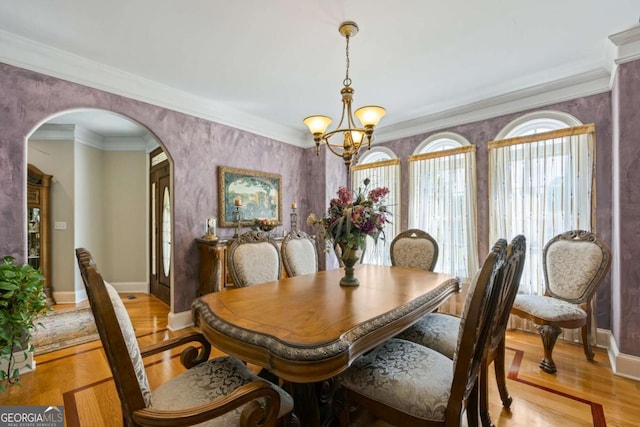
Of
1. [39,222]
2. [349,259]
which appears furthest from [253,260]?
[39,222]

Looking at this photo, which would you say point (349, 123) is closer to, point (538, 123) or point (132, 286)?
point (538, 123)

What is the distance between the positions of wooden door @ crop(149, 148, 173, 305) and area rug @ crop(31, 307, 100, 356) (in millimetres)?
973

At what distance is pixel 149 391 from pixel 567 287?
132 inches

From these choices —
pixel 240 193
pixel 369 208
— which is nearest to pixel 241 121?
pixel 240 193

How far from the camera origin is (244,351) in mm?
1191

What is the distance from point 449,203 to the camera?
3695 mm

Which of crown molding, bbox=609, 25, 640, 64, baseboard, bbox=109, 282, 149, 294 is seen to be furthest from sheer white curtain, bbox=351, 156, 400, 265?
baseboard, bbox=109, 282, 149, 294

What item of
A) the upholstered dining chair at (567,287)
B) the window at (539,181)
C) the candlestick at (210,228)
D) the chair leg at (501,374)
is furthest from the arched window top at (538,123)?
the candlestick at (210,228)

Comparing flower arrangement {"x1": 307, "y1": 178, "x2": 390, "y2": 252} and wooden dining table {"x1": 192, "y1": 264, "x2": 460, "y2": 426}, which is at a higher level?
flower arrangement {"x1": 307, "y1": 178, "x2": 390, "y2": 252}

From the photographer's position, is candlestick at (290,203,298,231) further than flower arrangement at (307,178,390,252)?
Yes

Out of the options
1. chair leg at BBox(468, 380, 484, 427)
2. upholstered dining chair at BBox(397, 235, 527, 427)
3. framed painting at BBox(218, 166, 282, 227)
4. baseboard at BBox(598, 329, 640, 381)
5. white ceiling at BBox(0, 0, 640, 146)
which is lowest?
baseboard at BBox(598, 329, 640, 381)

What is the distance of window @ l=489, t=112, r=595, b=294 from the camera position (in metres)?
2.84

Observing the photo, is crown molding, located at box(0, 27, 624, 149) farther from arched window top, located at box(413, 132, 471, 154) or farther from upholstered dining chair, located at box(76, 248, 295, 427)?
upholstered dining chair, located at box(76, 248, 295, 427)

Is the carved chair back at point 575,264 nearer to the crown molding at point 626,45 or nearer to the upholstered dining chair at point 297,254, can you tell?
the crown molding at point 626,45
